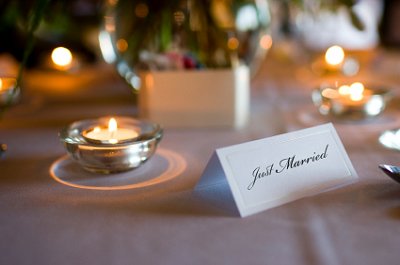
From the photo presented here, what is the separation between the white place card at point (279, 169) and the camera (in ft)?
1.61

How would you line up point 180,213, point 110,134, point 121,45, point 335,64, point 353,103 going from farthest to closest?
point 335,64 → point 121,45 → point 353,103 → point 110,134 → point 180,213

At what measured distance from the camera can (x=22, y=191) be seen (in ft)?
1.83

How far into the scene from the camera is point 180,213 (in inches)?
19.3

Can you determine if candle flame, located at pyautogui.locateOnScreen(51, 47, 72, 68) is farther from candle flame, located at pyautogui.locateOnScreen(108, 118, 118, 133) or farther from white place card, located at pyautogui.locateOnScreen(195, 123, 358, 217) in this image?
white place card, located at pyautogui.locateOnScreen(195, 123, 358, 217)

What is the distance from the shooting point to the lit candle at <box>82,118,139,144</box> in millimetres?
586

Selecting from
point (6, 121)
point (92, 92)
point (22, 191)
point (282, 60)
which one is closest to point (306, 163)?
point (22, 191)

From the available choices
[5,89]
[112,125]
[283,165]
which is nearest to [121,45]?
[5,89]

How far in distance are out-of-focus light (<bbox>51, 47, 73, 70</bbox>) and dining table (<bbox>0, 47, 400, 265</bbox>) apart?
0.55 metres

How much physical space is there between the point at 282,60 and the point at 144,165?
3.46 feet

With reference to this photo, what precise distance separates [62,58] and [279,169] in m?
0.99

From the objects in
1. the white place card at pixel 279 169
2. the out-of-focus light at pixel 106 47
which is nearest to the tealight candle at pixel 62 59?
the out-of-focus light at pixel 106 47

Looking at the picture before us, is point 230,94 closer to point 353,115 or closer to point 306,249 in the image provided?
point 353,115

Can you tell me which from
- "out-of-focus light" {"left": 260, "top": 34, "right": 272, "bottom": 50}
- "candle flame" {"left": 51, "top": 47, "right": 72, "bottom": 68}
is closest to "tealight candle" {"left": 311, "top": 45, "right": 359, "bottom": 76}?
"out-of-focus light" {"left": 260, "top": 34, "right": 272, "bottom": 50}

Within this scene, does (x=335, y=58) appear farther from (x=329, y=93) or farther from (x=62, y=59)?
(x=62, y=59)
